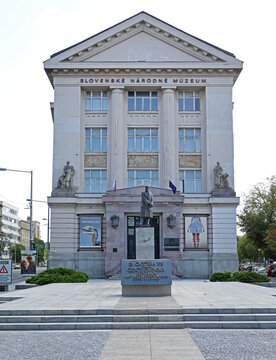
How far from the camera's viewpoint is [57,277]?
101ft

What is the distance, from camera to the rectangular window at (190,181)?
4481 centimetres

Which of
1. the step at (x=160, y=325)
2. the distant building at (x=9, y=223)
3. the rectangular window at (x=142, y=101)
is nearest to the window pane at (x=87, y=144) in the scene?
Answer: the rectangular window at (x=142, y=101)

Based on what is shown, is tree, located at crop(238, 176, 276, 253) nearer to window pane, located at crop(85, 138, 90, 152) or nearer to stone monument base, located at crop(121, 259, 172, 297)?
window pane, located at crop(85, 138, 90, 152)

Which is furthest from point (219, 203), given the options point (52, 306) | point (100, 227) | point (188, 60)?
point (52, 306)

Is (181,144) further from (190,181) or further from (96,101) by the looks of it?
(96,101)

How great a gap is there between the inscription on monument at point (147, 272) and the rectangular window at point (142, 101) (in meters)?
27.8

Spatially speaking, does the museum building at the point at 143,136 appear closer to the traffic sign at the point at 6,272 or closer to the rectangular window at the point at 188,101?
the rectangular window at the point at 188,101

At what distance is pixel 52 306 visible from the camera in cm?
1692

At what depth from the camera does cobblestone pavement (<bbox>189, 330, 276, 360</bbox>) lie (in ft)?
36.4

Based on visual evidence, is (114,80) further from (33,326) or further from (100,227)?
(33,326)

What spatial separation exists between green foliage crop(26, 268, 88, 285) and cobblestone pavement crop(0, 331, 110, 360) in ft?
52.0

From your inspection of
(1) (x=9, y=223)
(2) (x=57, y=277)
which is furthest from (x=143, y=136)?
(1) (x=9, y=223)

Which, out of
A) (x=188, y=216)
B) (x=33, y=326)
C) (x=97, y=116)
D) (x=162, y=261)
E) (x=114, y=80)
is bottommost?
(x=33, y=326)

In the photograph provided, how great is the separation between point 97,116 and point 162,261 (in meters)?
27.6
